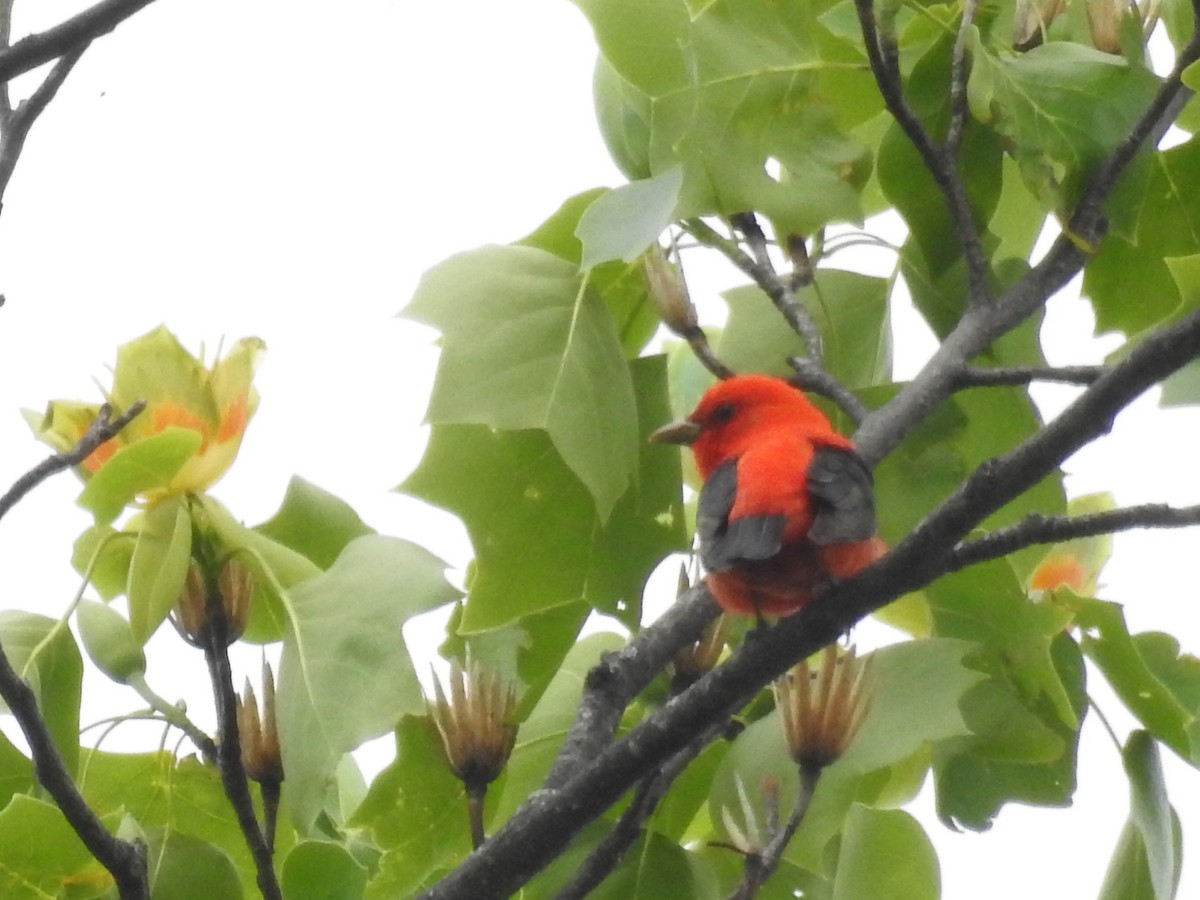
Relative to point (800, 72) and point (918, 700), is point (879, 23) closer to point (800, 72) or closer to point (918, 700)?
point (800, 72)

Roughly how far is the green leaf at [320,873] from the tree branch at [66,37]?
1.42ft

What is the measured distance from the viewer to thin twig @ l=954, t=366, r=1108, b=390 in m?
0.74

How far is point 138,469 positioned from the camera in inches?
32.3

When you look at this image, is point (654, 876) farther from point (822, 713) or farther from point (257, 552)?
point (257, 552)

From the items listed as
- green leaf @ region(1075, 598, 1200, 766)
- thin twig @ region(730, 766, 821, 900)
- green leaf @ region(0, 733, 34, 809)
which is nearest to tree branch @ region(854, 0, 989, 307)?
green leaf @ region(1075, 598, 1200, 766)

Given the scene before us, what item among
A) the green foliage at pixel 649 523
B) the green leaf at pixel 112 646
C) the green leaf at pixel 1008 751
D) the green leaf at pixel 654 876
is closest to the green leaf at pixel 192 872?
the green foliage at pixel 649 523

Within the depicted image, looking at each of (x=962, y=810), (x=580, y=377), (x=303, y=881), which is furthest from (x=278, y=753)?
(x=962, y=810)

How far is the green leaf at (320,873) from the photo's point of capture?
2.69ft

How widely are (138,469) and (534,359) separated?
0.24 m

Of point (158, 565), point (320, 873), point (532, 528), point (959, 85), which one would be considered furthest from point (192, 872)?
point (959, 85)

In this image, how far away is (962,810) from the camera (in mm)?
949

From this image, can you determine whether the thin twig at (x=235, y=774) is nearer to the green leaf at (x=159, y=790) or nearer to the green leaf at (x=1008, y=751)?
the green leaf at (x=159, y=790)

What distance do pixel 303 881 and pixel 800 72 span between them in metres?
0.56

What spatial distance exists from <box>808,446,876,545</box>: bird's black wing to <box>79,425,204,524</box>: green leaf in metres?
0.36
